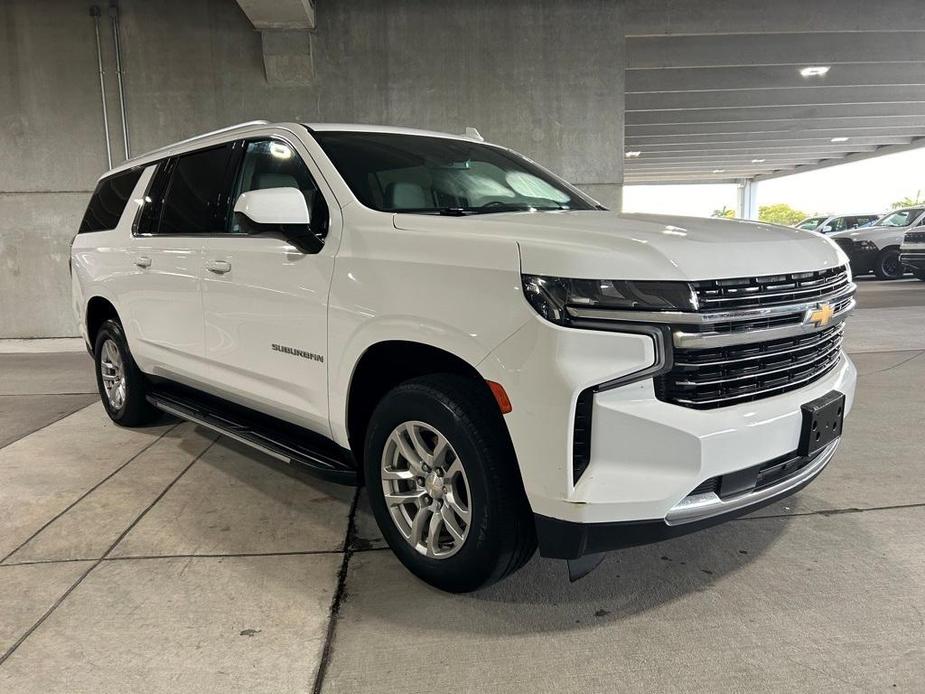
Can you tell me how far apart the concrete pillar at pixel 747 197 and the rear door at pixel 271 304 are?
1835 inches

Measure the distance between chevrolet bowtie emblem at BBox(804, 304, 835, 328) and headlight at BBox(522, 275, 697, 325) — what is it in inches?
23.6

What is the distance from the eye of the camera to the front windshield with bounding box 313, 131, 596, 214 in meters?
3.03

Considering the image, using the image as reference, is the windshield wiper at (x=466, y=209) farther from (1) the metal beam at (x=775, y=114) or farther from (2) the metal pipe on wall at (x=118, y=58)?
(1) the metal beam at (x=775, y=114)

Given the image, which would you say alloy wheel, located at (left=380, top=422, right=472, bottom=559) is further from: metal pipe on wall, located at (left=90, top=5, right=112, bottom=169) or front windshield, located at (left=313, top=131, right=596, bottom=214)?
metal pipe on wall, located at (left=90, top=5, right=112, bottom=169)

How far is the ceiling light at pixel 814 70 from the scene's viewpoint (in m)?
15.0

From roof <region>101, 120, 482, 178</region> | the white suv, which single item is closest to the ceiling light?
roof <region>101, 120, 482, 178</region>

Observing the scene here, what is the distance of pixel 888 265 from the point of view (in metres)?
16.5

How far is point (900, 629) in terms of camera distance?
2.29 metres

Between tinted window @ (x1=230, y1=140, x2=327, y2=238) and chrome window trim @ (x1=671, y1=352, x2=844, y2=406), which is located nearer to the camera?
chrome window trim @ (x1=671, y1=352, x2=844, y2=406)

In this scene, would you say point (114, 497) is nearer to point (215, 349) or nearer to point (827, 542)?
point (215, 349)

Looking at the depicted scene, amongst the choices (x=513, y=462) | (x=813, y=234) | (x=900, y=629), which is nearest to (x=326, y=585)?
(x=513, y=462)

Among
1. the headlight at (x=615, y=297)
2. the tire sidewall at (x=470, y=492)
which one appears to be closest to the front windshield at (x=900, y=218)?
the headlight at (x=615, y=297)

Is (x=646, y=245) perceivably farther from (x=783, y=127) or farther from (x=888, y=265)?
(x=783, y=127)

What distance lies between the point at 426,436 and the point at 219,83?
8221mm
